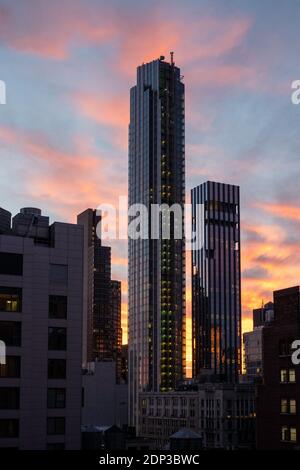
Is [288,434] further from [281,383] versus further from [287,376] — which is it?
[287,376]

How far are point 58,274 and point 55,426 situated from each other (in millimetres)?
13773

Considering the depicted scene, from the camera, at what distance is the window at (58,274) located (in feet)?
224

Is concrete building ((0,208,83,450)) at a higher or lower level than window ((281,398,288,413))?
higher

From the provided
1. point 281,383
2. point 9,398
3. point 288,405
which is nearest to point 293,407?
point 288,405

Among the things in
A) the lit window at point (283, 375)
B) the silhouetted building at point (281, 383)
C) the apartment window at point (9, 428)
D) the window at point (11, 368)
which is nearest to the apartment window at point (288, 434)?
the silhouetted building at point (281, 383)

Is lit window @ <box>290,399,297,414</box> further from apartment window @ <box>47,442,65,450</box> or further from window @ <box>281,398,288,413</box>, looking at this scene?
apartment window @ <box>47,442,65,450</box>

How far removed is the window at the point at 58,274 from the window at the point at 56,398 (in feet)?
32.5

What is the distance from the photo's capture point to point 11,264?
65188mm

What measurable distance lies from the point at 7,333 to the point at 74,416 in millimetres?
10077

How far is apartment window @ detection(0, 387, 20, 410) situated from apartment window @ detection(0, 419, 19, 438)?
108 cm

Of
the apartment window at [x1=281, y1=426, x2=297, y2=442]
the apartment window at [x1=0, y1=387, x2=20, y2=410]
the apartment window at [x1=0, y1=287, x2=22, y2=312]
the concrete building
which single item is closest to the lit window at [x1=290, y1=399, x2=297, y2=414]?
the apartment window at [x1=281, y1=426, x2=297, y2=442]

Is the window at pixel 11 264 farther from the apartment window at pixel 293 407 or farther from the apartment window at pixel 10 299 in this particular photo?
the apartment window at pixel 293 407

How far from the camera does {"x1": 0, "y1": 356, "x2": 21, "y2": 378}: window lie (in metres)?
63.2
